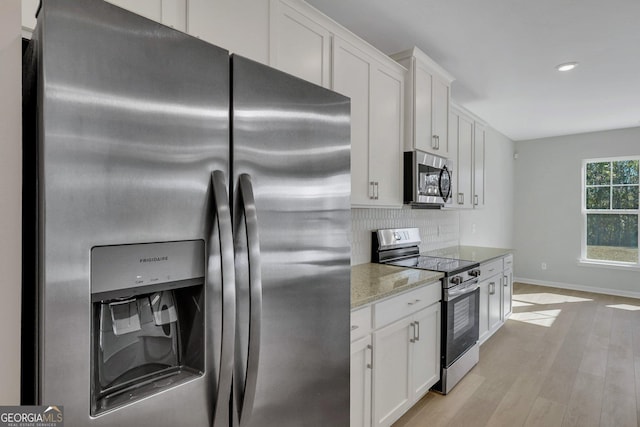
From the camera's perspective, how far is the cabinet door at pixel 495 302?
11.3 feet

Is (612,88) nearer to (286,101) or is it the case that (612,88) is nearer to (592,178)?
(592,178)

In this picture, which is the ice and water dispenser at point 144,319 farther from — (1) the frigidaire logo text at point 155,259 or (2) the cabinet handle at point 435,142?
(2) the cabinet handle at point 435,142

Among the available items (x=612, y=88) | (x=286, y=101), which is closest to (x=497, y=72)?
(x=612, y=88)

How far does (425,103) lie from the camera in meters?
2.75

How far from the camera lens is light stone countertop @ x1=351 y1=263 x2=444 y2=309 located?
1.76 meters

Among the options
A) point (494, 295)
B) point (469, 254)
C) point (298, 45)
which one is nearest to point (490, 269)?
point (469, 254)

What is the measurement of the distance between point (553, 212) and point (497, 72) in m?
3.95

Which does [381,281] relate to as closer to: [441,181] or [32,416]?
[441,181]

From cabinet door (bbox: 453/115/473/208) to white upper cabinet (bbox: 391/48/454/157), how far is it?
1.96ft

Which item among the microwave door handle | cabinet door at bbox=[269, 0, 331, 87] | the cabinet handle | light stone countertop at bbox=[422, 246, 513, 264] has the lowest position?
light stone countertop at bbox=[422, 246, 513, 264]

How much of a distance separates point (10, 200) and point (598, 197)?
7109 mm

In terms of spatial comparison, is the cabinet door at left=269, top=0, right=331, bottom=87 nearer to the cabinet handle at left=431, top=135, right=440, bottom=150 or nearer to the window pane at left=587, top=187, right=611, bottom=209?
the cabinet handle at left=431, top=135, right=440, bottom=150

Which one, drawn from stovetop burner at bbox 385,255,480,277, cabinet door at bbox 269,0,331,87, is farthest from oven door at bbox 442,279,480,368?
cabinet door at bbox 269,0,331,87

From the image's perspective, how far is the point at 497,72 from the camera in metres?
3.09
